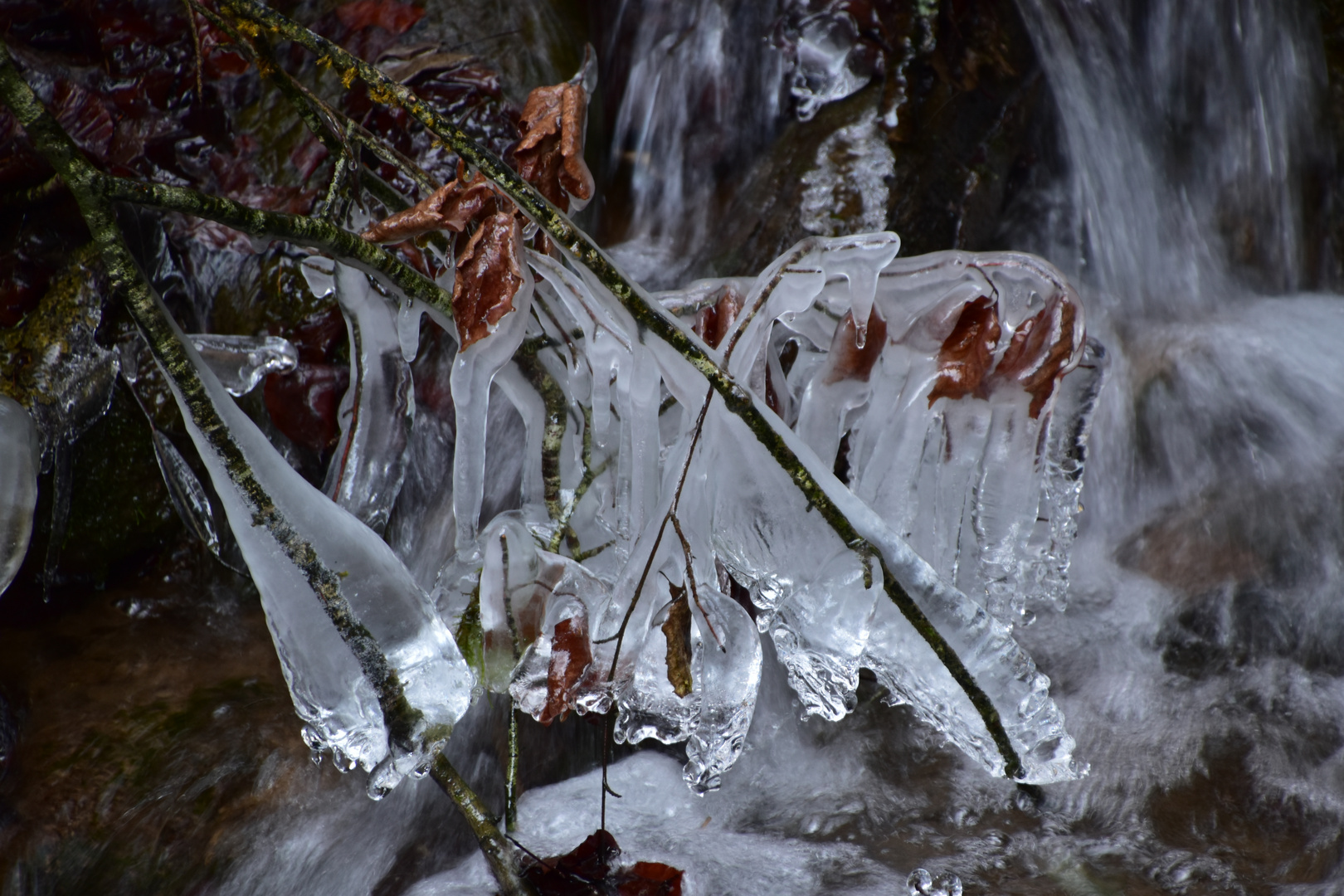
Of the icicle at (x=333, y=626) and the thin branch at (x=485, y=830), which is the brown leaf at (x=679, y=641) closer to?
the icicle at (x=333, y=626)

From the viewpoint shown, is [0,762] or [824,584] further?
[0,762]

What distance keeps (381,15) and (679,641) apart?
121 inches

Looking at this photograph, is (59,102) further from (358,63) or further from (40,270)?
(358,63)

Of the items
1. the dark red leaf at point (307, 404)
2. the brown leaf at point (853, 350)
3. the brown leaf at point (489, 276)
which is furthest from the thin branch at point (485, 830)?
the dark red leaf at point (307, 404)

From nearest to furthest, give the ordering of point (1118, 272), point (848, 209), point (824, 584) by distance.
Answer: point (824, 584)
point (848, 209)
point (1118, 272)

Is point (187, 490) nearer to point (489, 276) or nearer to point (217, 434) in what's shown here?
point (217, 434)

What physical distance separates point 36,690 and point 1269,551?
381cm

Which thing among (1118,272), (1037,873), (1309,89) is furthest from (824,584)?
(1309,89)

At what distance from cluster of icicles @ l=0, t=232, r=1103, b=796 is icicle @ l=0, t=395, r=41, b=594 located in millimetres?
862

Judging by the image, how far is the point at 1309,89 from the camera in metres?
3.81

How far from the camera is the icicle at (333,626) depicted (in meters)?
1.34

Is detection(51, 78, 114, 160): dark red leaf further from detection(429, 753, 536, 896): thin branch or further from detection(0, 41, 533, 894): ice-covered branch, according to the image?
detection(429, 753, 536, 896): thin branch

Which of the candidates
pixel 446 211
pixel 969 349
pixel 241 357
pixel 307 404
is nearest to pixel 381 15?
pixel 307 404

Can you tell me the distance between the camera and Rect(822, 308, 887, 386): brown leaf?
1.66 meters
